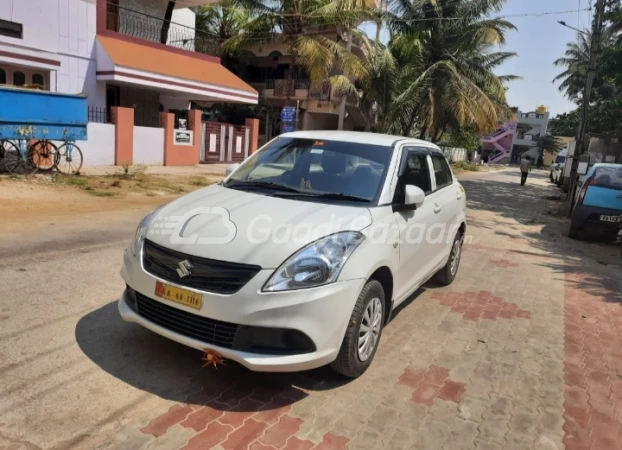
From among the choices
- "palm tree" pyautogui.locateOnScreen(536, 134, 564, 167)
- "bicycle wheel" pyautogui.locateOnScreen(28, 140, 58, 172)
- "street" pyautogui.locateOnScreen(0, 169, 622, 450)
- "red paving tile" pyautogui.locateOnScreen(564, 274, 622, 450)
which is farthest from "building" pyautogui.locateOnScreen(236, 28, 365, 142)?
"palm tree" pyautogui.locateOnScreen(536, 134, 564, 167)

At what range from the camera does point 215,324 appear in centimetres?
302

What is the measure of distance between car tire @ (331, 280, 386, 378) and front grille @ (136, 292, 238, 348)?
0.77m

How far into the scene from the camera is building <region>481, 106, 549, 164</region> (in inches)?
2813

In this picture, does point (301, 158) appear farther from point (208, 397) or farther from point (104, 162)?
point (104, 162)

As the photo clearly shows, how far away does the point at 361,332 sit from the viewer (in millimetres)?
3432

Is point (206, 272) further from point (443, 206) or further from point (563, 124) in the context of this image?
point (563, 124)

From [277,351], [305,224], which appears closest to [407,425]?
[277,351]

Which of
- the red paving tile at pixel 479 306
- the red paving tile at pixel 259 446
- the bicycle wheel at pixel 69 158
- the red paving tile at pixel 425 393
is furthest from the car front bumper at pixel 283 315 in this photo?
the bicycle wheel at pixel 69 158

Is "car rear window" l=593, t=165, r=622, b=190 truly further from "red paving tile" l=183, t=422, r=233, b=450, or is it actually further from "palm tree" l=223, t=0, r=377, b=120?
"palm tree" l=223, t=0, r=377, b=120

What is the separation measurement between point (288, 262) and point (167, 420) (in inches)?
45.5

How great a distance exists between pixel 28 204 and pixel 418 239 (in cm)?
791

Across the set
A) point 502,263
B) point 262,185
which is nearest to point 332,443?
point 262,185

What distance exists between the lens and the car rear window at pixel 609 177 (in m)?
9.32

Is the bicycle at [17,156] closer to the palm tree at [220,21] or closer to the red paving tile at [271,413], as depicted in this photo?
the red paving tile at [271,413]
